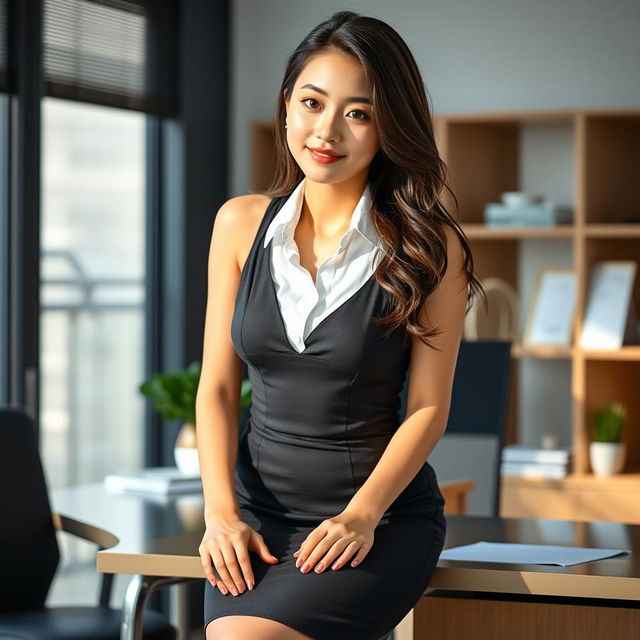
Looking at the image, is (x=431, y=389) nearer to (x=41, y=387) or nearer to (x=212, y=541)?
(x=212, y=541)

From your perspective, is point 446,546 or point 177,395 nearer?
point 446,546

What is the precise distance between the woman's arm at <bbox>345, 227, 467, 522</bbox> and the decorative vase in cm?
129

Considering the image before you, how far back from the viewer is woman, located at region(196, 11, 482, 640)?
177 centimetres

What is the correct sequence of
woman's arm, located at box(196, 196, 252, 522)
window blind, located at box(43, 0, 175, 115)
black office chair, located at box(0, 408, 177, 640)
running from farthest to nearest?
window blind, located at box(43, 0, 175, 115), black office chair, located at box(0, 408, 177, 640), woman's arm, located at box(196, 196, 252, 522)

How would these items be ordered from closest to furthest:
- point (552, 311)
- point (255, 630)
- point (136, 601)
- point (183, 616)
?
point (255, 630), point (136, 601), point (183, 616), point (552, 311)

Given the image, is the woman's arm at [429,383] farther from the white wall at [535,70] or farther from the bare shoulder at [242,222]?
the white wall at [535,70]

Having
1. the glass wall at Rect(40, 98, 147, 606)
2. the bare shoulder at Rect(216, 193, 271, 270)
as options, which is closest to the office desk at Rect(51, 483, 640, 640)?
the bare shoulder at Rect(216, 193, 271, 270)

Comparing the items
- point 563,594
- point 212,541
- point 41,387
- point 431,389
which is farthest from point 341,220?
point 41,387

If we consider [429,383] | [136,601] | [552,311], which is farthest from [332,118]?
[552,311]

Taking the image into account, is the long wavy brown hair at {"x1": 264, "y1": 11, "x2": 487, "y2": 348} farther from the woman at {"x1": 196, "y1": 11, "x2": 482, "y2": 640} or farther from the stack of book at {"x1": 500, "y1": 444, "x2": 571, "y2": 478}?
the stack of book at {"x1": 500, "y1": 444, "x2": 571, "y2": 478}

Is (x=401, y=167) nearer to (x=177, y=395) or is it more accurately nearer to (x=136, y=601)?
(x=136, y=601)

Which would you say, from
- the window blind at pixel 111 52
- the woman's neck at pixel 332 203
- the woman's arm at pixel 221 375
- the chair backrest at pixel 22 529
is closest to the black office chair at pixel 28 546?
the chair backrest at pixel 22 529

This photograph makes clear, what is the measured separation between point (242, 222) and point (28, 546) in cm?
105

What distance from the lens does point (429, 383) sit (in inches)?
73.5
